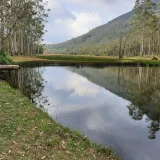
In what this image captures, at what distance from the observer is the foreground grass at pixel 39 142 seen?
27.3 feet

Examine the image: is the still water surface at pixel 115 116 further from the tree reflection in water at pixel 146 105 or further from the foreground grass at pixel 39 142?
the foreground grass at pixel 39 142

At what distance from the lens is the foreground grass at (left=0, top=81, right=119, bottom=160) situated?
Result: 8336 mm

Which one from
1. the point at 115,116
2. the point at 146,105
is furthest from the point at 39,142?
the point at 146,105

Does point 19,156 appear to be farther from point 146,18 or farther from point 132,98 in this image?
point 146,18

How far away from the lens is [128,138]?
490 inches

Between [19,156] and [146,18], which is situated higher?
[146,18]

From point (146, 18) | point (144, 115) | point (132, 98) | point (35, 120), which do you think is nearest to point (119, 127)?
point (144, 115)

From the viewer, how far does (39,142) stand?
9.25 m

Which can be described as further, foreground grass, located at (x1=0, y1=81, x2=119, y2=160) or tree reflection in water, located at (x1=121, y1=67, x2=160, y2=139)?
tree reflection in water, located at (x1=121, y1=67, x2=160, y2=139)

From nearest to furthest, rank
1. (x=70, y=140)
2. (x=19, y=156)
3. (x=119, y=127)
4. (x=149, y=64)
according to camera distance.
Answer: (x=19, y=156), (x=70, y=140), (x=119, y=127), (x=149, y=64)

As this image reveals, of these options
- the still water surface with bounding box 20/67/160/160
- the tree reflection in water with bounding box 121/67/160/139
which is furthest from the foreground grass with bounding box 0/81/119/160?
the tree reflection in water with bounding box 121/67/160/139

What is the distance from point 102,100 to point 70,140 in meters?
12.4

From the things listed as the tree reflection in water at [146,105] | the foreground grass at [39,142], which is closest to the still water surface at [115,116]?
the tree reflection in water at [146,105]

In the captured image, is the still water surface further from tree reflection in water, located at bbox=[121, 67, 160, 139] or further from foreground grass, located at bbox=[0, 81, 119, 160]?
foreground grass, located at bbox=[0, 81, 119, 160]
